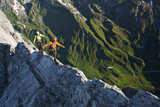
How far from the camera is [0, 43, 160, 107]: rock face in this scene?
3078 centimetres

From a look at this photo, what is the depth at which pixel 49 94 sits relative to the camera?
37.2 m

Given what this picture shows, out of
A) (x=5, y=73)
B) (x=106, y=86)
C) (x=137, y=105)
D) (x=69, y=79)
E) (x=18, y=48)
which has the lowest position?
(x=137, y=105)

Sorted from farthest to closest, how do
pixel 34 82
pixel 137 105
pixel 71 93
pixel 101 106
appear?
pixel 34 82, pixel 71 93, pixel 101 106, pixel 137 105

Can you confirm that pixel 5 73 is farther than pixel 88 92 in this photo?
Yes

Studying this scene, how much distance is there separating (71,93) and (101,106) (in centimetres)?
659

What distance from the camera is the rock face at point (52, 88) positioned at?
101 ft

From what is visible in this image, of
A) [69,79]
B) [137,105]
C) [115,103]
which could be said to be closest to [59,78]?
[69,79]

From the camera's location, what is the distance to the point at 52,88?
37.6 meters

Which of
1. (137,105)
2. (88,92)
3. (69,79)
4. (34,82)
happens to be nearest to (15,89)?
(34,82)

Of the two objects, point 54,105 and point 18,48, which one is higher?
point 18,48

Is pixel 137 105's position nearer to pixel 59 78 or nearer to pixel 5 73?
pixel 59 78

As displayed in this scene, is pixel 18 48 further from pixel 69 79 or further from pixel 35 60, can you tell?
pixel 69 79

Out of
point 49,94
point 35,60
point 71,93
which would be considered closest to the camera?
point 71,93

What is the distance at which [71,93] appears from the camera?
34594 mm
